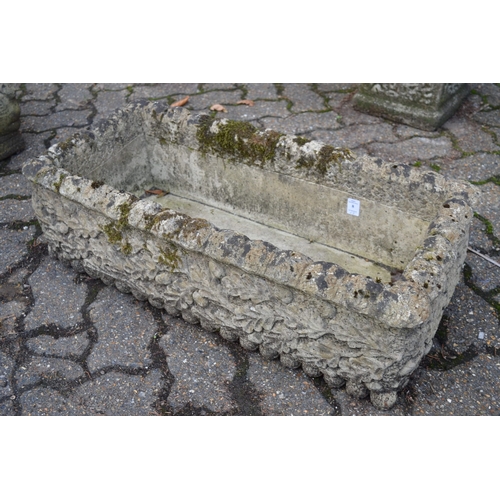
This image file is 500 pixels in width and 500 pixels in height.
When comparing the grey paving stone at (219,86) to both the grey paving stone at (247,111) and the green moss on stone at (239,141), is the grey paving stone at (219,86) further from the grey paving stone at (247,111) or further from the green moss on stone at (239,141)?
the green moss on stone at (239,141)

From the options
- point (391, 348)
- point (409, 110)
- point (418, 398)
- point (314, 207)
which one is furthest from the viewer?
point (409, 110)

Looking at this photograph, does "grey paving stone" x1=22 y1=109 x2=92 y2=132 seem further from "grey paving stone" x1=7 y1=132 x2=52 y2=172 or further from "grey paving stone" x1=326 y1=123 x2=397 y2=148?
"grey paving stone" x1=326 y1=123 x2=397 y2=148

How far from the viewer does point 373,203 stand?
3318 mm

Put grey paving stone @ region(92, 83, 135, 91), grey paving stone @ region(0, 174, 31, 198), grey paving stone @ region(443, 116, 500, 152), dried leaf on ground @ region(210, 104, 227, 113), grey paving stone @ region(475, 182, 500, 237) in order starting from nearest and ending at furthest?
grey paving stone @ region(475, 182, 500, 237), grey paving stone @ region(0, 174, 31, 198), grey paving stone @ region(443, 116, 500, 152), dried leaf on ground @ region(210, 104, 227, 113), grey paving stone @ region(92, 83, 135, 91)

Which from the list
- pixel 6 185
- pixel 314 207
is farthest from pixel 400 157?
pixel 6 185

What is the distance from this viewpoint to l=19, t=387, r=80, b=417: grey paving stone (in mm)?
2896

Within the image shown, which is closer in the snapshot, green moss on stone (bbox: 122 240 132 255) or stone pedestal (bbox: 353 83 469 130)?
green moss on stone (bbox: 122 240 132 255)

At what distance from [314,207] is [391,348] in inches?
45.3

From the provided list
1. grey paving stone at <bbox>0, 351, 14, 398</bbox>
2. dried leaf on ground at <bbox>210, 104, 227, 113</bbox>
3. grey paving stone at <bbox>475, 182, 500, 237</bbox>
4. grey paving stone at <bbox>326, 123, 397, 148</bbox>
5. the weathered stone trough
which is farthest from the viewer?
dried leaf on ground at <bbox>210, 104, 227, 113</bbox>

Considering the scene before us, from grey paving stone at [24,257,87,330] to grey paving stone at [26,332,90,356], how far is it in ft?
0.30

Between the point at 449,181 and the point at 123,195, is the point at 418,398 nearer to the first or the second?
the point at 449,181

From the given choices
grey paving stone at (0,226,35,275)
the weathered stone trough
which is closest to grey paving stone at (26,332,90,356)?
the weathered stone trough

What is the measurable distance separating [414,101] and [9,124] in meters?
2.80

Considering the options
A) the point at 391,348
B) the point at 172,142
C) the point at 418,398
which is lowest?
the point at 418,398
